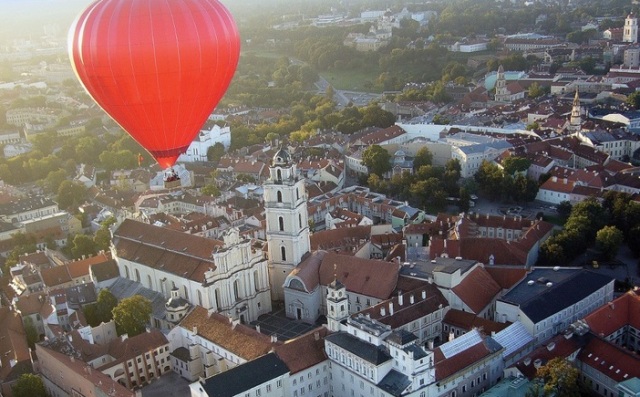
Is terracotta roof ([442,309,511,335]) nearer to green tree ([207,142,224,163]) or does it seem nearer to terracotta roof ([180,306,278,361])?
terracotta roof ([180,306,278,361])

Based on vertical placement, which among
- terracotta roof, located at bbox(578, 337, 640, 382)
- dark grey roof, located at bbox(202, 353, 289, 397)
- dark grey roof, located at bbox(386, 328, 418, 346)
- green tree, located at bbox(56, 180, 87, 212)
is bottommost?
green tree, located at bbox(56, 180, 87, 212)

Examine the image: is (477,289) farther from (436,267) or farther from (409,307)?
(409,307)

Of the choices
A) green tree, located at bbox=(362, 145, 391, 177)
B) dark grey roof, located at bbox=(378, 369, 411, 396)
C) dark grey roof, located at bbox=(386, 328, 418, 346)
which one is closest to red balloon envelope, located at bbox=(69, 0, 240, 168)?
dark grey roof, located at bbox=(386, 328, 418, 346)

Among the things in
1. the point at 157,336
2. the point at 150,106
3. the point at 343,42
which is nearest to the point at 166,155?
the point at 150,106

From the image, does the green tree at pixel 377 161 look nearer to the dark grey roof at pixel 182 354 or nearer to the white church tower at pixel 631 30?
the dark grey roof at pixel 182 354

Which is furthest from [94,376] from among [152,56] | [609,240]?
[609,240]

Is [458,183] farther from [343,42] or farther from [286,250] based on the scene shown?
[343,42]
